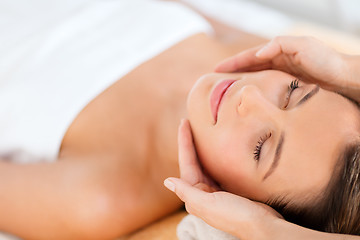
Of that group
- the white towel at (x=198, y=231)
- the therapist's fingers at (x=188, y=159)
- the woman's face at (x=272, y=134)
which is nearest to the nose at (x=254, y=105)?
the woman's face at (x=272, y=134)

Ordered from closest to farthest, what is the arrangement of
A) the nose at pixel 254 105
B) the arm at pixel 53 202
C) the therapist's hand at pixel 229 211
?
the therapist's hand at pixel 229 211, the nose at pixel 254 105, the arm at pixel 53 202

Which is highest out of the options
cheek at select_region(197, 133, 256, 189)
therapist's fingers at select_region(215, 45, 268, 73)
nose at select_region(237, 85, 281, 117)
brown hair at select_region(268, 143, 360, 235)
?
therapist's fingers at select_region(215, 45, 268, 73)

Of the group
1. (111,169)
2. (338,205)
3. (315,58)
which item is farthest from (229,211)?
(315,58)

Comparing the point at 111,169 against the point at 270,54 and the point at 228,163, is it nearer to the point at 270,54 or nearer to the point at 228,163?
the point at 228,163

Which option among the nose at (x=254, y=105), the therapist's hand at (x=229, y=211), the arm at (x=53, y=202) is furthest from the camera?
the arm at (x=53, y=202)

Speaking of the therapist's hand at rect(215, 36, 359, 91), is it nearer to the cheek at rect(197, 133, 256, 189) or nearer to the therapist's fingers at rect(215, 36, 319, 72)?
the therapist's fingers at rect(215, 36, 319, 72)

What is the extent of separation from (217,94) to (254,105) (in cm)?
14

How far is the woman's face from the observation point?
3.45 ft

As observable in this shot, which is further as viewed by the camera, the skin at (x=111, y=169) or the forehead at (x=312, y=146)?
the skin at (x=111, y=169)

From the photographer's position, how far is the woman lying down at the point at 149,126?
1063mm

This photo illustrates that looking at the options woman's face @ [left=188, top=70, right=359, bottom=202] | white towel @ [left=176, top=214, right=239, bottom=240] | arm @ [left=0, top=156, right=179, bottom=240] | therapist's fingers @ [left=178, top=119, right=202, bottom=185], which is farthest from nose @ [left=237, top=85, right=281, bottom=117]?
arm @ [left=0, top=156, right=179, bottom=240]

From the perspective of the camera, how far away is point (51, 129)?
146 centimetres

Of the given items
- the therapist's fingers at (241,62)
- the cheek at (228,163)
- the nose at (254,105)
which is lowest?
the cheek at (228,163)

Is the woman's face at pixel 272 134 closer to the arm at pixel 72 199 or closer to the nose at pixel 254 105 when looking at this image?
the nose at pixel 254 105
